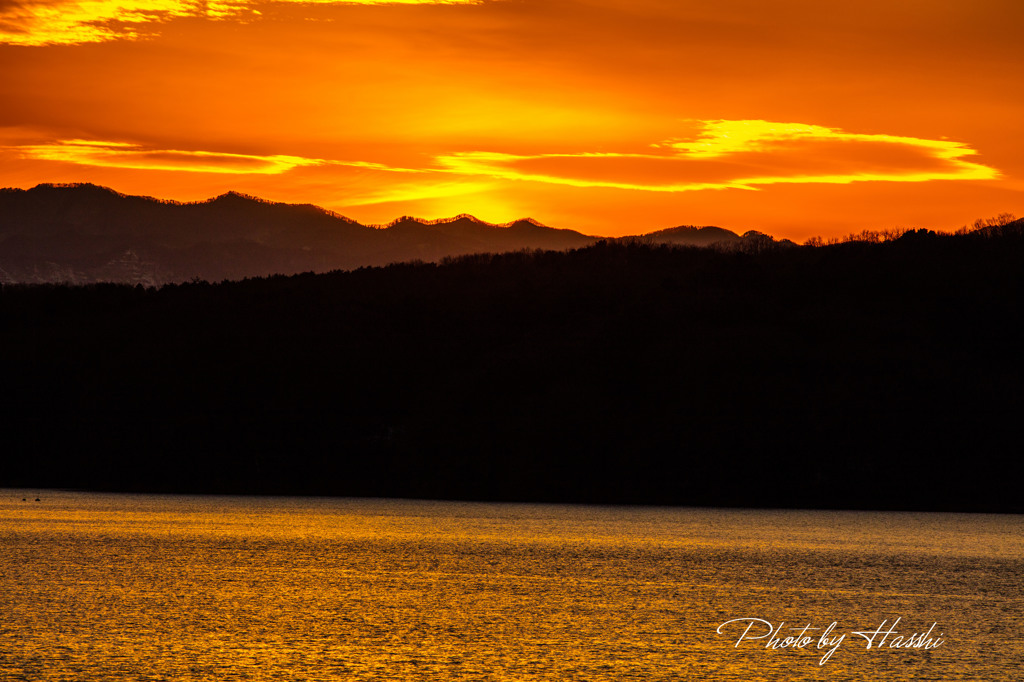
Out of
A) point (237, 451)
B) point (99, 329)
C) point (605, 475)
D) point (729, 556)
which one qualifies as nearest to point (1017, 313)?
point (605, 475)

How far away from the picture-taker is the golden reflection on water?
670 inches

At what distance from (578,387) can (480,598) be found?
184 ft

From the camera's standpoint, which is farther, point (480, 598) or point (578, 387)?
point (578, 387)

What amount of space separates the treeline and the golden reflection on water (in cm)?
2402

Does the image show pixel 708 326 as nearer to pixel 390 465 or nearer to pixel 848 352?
pixel 848 352

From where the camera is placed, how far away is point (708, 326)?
8956cm

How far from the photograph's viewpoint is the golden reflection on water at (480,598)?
1702 centimetres

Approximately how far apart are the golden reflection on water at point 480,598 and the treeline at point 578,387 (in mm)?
Answer: 24020

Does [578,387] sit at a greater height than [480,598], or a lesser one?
greater

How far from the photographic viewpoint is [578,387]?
79250 millimetres

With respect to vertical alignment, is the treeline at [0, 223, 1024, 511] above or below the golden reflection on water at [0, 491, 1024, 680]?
above

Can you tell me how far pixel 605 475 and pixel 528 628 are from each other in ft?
158

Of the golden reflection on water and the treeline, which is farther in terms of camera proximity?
the treeline

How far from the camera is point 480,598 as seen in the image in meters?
23.5
